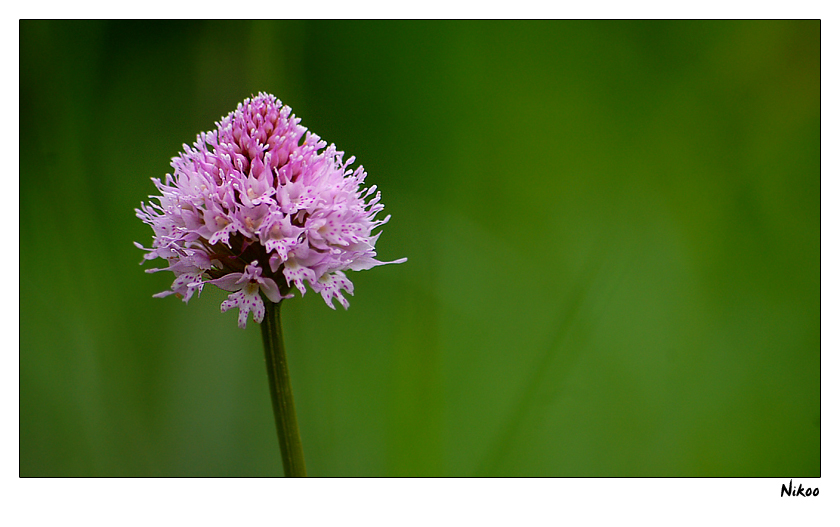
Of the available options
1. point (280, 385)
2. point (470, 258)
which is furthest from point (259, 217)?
point (470, 258)

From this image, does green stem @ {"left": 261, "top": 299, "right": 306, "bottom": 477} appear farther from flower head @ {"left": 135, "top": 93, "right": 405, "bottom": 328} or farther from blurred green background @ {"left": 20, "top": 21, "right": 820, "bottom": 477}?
blurred green background @ {"left": 20, "top": 21, "right": 820, "bottom": 477}

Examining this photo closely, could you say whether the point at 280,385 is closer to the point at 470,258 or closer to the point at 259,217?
the point at 259,217

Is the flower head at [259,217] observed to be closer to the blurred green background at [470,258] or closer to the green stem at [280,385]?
the green stem at [280,385]

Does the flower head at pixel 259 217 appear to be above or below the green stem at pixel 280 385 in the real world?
above

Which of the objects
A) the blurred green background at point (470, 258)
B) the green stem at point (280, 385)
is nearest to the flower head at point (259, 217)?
the green stem at point (280, 385)

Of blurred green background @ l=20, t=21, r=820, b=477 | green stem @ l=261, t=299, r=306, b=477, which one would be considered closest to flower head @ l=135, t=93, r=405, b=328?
green stem @ l=261, t=299, r=306, b=477
